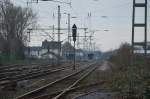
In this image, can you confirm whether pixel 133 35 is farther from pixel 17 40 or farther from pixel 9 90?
pixel 17 40

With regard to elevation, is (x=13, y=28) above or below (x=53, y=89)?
above

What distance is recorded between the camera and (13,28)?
84375 millimetres

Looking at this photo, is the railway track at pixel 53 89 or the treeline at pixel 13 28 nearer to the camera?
the railway track at pixel 53 89

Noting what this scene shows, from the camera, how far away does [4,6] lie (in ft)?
271

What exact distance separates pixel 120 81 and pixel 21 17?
216 ft

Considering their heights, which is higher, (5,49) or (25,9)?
(25,9)

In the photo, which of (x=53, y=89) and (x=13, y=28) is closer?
(x=53, y=89)

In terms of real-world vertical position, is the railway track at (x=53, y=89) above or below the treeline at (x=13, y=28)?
below

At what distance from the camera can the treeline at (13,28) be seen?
82562 mm

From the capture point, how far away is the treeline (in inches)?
3250

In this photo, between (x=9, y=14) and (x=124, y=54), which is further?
(x=9, y=14)

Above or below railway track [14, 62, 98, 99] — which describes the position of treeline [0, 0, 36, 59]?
above

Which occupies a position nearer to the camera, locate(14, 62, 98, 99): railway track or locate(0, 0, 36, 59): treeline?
locate(14, 62, 98, 99): railway track

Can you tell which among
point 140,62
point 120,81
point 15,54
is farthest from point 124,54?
point 15,54
